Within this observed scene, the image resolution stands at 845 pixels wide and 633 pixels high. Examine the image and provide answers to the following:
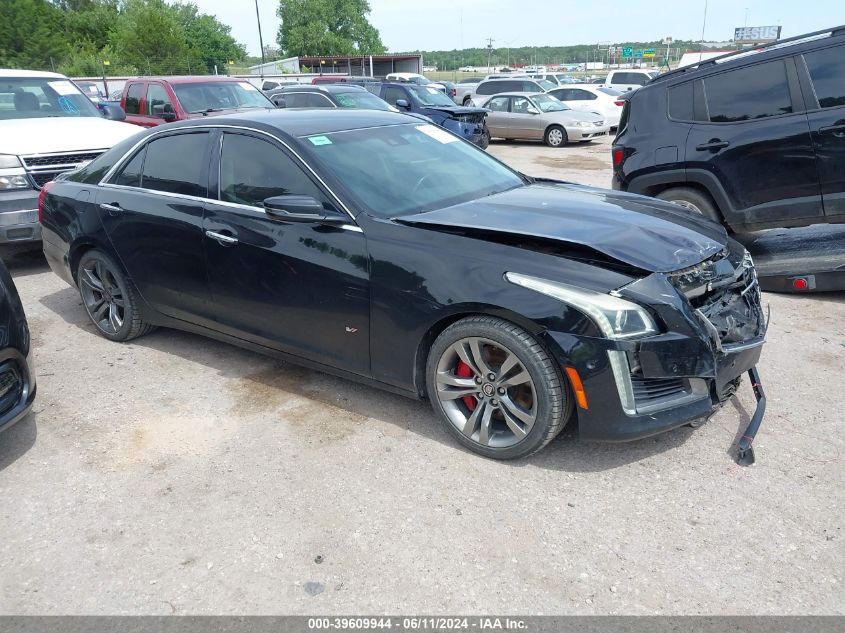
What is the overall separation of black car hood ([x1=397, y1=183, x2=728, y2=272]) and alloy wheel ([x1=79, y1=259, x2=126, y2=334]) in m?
2.57

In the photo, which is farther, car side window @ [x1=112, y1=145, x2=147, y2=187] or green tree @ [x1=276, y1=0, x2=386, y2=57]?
green tree @ [x1=276, y1=0, x2=386, y2=57]

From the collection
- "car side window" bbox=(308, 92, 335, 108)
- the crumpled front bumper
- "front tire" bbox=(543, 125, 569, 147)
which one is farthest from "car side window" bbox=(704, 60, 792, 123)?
"front tire" bbox=(543, 125, 569, 147)

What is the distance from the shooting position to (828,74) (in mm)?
5785

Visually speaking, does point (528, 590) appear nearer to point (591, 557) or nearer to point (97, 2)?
point (591, 557)

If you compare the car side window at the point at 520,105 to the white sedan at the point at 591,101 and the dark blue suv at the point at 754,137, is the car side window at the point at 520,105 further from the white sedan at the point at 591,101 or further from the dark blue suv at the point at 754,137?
the dark blue suv at the point at 754,137

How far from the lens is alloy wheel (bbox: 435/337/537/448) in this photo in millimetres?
3293

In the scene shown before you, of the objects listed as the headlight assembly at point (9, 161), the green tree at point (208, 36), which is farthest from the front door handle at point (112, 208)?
the green tree at point (208, 36)

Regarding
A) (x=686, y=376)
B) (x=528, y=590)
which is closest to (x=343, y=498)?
(x=528, y=590)

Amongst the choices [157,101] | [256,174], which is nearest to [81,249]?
[256,174]

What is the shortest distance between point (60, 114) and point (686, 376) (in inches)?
328

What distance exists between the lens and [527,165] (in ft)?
48.5

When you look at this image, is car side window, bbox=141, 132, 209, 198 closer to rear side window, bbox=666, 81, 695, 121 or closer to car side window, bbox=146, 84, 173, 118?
rear side window, bbox=666, 81, 695, 121

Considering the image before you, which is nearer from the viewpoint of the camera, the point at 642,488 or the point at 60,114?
the point at 642,488

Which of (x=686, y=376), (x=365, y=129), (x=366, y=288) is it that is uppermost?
(x=365, y=129)
